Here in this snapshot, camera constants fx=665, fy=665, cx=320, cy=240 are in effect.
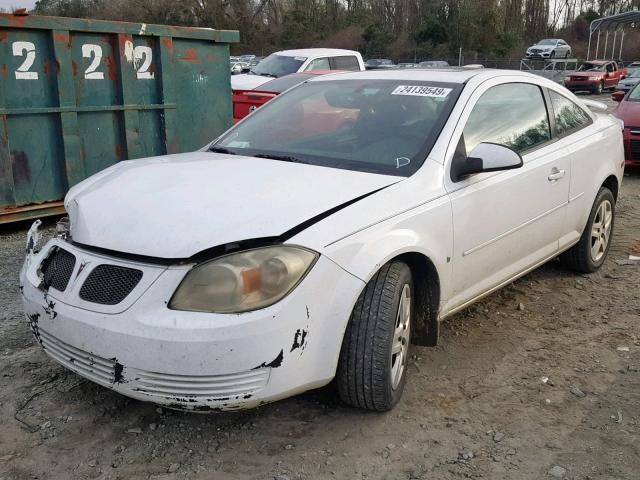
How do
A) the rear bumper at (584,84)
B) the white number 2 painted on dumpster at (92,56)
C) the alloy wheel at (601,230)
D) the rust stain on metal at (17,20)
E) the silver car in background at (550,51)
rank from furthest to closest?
the silver car in background at (550,51)
the rear bumper at (584,84)
the white number 2 painted on dumpster at (92,56)
the rust stain on metal at (17,20)
the alloy wheel at (601,230)

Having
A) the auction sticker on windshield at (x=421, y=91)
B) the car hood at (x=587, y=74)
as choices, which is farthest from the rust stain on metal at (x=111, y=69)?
the car hood at (x=587, y=74)

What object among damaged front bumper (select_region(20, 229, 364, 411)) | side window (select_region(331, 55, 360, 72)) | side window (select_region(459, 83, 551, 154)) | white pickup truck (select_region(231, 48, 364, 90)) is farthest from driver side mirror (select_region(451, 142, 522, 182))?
side window (select_region(331, 55, 360, 72))

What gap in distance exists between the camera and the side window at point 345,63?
13.1 meters

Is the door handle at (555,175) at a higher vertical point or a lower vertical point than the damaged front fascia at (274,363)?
higher

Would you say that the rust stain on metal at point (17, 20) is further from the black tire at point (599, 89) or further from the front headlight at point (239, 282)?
the black tire at point (599, 89)

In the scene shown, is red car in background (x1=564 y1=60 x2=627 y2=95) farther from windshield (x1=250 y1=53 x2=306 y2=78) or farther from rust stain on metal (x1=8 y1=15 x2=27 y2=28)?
rust stain on metal (x1=8 y1=15 x2=27 y2=28)

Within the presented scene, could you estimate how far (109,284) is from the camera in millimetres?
2646

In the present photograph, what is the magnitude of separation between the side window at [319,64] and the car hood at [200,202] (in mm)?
9658

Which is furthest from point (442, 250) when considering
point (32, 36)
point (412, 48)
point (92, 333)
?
point (412, 48)

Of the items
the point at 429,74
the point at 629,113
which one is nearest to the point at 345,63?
the point at 629,113

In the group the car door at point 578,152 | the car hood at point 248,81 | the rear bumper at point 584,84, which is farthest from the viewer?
the rear bumper at point 584,84

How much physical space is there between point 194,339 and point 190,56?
5.71 m

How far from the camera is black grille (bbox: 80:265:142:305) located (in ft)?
8.54

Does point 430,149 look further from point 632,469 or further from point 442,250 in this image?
point 632,469
